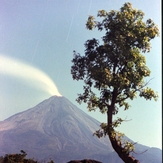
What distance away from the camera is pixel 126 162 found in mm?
12266

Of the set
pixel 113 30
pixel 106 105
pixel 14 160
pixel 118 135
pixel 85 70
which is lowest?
pixel 14 160

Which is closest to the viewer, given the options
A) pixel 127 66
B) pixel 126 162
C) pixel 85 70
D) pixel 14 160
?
pixel 14 160

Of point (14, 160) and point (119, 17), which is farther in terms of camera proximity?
point (119, 17)

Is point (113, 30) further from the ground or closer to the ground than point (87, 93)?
further from the ground

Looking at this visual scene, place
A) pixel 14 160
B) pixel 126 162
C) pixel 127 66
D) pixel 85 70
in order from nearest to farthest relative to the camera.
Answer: pixel 14 160 → pixel 126 162 → pixel 127 66 → pixel 85 70

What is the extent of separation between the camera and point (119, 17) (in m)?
13.9

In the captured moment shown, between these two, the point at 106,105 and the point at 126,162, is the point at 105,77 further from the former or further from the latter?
the point at 126,162

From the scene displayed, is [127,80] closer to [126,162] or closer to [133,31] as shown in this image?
[133,31]

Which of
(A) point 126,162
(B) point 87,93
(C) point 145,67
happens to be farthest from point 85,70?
(A) point 126,162

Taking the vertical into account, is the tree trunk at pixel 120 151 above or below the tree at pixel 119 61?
below

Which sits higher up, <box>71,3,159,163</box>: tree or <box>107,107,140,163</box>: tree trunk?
<box>71,3,159,163</box>: tree

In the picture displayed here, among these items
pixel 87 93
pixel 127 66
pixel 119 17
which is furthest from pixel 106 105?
pixel 119 17

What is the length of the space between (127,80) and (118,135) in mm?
3088

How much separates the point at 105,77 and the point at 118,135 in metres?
3.27
